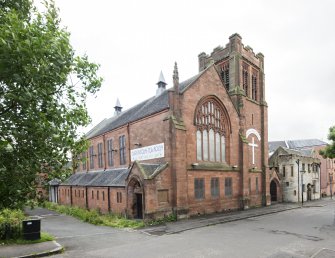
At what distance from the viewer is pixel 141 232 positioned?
1691 cm

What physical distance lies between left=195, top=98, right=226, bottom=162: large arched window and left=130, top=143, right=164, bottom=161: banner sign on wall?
3869 millimetres

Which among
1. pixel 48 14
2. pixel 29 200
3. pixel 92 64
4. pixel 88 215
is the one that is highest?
pixel 48 14

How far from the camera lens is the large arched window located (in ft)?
79.8

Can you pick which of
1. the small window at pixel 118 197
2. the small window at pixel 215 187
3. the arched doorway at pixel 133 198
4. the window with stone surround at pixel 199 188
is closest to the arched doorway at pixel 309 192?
the small window at pixel 215 187

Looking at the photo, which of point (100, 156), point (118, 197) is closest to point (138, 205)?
point (118, 197)

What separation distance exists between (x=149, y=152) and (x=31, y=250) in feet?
42.1

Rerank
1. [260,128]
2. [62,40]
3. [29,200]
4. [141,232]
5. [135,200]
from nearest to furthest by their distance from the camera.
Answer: [62,40]
[29,200]
[141,232]
[135,200]
[260,128]

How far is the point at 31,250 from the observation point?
Answer: 12.3 metres

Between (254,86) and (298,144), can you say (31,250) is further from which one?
(298,144)

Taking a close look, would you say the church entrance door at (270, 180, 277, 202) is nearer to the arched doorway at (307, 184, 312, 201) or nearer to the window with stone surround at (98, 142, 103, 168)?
the arched doorway at (307, 184, 312, 201)

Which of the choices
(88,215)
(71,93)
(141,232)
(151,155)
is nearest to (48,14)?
(71,93)

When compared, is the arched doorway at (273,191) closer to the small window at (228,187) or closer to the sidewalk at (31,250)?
the small window at (228,187)

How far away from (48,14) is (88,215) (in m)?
19.2

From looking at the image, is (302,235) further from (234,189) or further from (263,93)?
(263,93)
